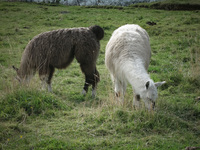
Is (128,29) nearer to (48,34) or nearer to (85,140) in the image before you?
(48,34)

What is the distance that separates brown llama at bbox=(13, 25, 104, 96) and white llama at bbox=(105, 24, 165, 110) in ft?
2.83

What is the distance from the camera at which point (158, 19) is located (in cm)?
1353

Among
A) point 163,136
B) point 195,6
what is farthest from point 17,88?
point 195,6

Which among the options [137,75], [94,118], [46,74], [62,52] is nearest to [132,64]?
[137,75]

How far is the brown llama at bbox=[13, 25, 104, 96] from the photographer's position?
18.0 feet

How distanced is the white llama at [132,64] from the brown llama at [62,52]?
2.83ft

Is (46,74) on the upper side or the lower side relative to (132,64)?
lower

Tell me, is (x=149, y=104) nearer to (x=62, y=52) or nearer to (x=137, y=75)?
(x=137, y=75)

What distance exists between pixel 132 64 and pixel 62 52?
2.22 meters

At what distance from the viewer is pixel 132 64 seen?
13.0ft

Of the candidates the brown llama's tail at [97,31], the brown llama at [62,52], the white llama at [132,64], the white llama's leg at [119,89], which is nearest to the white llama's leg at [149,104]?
the white llama at [132,64]

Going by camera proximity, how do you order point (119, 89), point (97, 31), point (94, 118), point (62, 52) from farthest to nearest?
point (97, 31)
point (62, 52)
point (119, 89)
point (94, 118)

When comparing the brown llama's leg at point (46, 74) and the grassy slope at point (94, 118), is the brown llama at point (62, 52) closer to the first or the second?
the brown llama's leg at point (46, 74)

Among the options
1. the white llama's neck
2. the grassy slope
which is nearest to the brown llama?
the grassy slope
